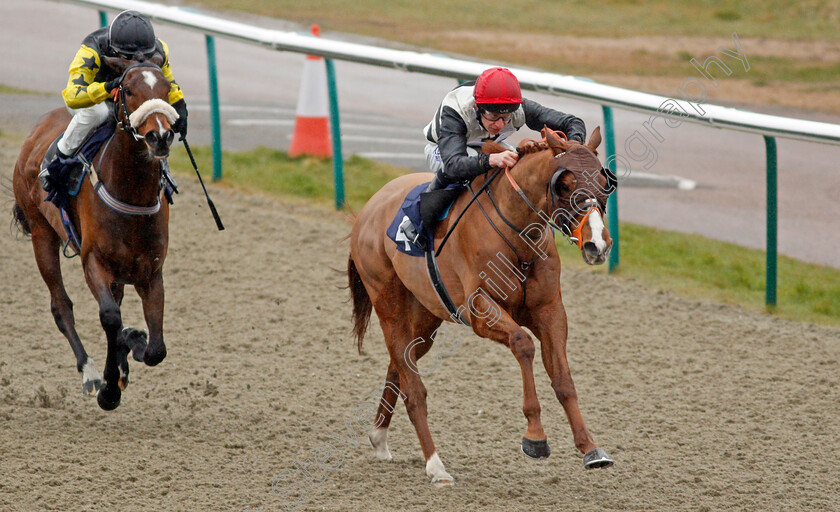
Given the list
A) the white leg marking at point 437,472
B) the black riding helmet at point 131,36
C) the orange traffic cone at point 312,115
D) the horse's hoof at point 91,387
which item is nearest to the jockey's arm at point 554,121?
the white leg marking at point 437,472

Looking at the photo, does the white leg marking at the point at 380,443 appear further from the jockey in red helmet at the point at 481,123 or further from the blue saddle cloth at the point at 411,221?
the jockey in red helmet at the point at 481,123

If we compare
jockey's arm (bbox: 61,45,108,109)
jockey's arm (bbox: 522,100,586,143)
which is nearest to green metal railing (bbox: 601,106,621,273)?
jockey's arm (bbox: 522,100,586,143)

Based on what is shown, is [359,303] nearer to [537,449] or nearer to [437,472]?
[437,472]

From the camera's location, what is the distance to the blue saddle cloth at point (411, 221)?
5262mm

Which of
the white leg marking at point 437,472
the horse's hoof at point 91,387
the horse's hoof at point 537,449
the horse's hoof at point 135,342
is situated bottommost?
the horse's hoof at point 91,387

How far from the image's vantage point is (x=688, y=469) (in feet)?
18.1

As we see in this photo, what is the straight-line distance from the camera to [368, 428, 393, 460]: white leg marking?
576cm

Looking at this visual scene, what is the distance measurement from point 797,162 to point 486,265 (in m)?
8.62

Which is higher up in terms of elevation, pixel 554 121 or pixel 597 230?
pixel 554 121

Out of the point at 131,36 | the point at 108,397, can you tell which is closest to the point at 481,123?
the point at 131,36

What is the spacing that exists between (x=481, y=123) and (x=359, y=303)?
1589mm

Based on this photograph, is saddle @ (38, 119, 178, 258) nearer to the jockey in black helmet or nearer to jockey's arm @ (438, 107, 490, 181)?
the jockey in black helmet

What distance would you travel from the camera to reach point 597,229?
418 cm

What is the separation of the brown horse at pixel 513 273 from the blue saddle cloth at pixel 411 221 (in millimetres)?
41
